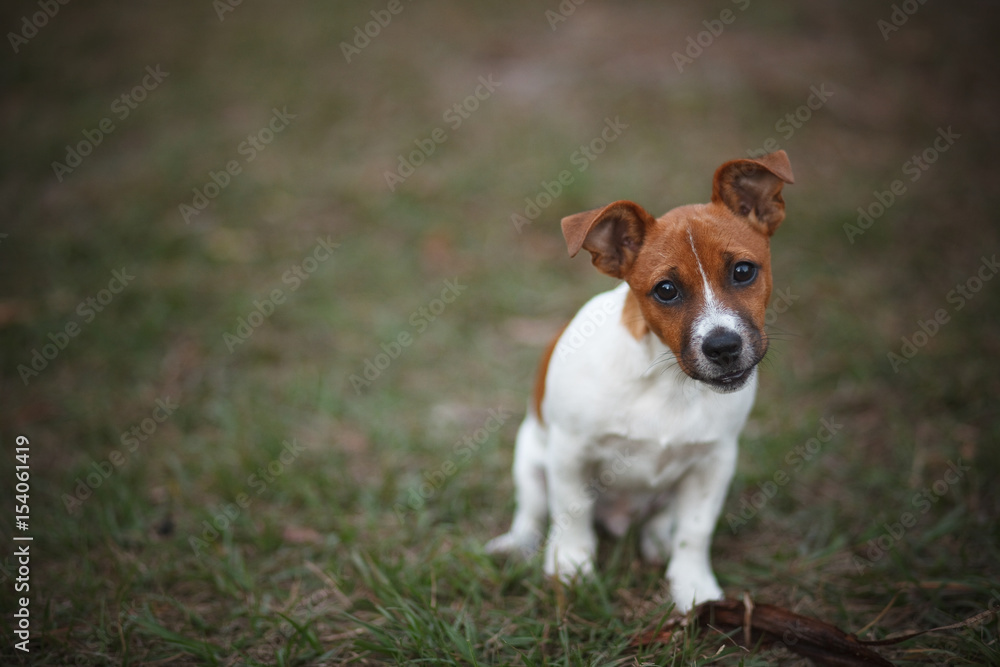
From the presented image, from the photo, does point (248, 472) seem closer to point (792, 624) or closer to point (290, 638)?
point (290, 638)

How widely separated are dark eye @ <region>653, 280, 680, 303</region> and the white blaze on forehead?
0.35ft

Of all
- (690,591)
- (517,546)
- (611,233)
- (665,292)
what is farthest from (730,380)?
(517,546)

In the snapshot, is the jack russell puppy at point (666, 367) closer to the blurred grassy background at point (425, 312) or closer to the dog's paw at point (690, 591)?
the dog's paw at point (690, 591)

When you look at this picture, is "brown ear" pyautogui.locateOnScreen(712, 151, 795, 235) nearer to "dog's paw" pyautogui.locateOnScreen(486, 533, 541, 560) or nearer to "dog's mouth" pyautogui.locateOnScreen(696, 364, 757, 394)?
Result: "dog's mouth" pyautogui.locateOnScreen(696, 364, 757, 394)

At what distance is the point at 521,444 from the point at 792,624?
1.42 metres

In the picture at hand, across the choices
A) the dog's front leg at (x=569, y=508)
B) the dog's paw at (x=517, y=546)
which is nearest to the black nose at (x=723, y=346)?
the dog's front leg at (x=569, y=508)

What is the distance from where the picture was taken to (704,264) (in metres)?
2.31

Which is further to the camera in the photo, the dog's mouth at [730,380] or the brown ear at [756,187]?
the brown ear at [756,187]

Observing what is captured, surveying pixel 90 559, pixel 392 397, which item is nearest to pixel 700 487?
pixel 392 397

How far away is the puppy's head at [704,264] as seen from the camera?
2.26 metres

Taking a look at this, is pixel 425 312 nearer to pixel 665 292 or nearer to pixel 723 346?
pixel 665 292

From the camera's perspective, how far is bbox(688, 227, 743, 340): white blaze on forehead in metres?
2.24

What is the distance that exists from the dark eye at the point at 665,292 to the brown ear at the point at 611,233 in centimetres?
17

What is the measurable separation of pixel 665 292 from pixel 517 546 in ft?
5.25
